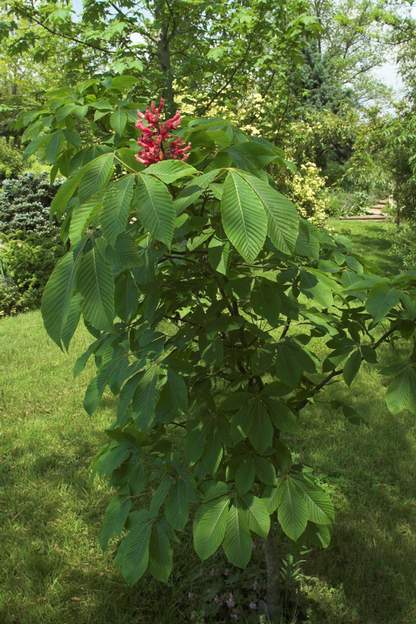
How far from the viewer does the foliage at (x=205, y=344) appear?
1496 millimetres

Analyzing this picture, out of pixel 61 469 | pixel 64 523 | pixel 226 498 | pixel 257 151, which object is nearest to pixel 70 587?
pixel 64 523

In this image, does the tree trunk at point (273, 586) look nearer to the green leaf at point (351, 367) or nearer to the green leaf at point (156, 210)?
the green leaf at point (351, 367)

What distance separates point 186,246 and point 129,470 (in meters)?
0.86

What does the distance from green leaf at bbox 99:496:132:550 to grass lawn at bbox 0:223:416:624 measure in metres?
0.45

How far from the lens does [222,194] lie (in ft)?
3.87

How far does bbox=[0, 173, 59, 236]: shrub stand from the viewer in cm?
1021

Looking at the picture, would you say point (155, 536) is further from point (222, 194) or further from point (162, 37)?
point (162, 37)

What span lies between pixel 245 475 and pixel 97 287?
97 cm

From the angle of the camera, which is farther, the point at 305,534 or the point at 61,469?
the point at 61,469

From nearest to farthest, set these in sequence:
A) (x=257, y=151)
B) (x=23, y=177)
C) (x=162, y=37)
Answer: (x=257, y=151) < (x=162, y=37) < (x=23, y=177)

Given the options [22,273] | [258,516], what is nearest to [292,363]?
[258,516]

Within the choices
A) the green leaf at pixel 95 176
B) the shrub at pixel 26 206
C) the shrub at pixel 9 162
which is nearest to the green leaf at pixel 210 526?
the green leaf at pixel 95 176

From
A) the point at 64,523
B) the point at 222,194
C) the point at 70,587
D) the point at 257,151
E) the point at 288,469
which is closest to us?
the point at 222,194

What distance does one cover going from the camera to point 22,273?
8781mm
